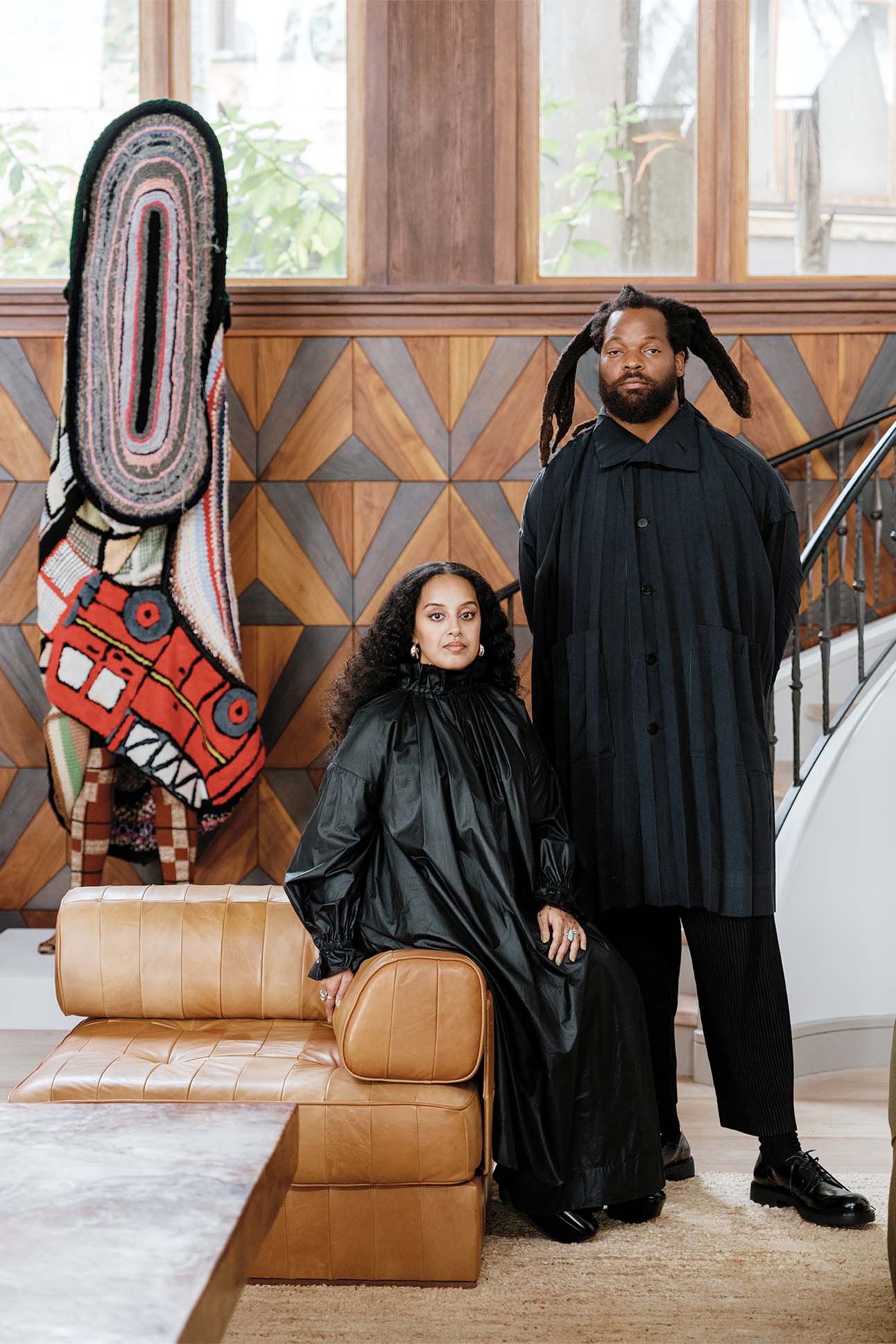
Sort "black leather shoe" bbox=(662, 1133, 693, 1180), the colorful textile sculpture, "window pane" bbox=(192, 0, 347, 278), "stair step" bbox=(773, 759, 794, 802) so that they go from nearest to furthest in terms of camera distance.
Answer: "black leather shoe" bbox=(662, 1133, 693, 1180) < the colorful textile sculpture < "stair step" bbox=(773, 759, 794, 802) < "window pane" bbox=(192, 0, 347, 278)

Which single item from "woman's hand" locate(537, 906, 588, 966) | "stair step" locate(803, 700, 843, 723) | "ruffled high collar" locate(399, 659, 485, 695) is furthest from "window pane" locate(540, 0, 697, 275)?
"woman's hand" locate(537, 906, 588, 966)

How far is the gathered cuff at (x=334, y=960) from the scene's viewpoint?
2.14 metres

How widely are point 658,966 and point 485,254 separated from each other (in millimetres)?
2859

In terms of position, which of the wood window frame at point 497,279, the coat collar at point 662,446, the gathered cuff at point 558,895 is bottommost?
the gathered cuff at point 558,895

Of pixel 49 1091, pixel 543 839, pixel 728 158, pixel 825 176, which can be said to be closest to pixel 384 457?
pixel 728 158

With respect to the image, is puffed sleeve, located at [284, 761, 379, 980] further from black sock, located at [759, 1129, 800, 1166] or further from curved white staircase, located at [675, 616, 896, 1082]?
curved white staircase, located at [675, 616, 896, 1082]

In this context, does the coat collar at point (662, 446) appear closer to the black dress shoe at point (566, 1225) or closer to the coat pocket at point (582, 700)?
the coat pocket at point (582, 700)

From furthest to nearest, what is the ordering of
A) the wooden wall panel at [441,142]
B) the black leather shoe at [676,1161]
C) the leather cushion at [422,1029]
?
1. the wooden wall panel at [441,142]
2. the black leather shoe at [676,1161]
3. the leather cushion at [422,1029]

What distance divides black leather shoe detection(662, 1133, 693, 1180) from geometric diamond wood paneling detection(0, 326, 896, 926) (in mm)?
2175

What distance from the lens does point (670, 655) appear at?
93.3 inches

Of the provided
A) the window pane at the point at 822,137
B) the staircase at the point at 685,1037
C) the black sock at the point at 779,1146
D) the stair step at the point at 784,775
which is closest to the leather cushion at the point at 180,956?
the black sock at the point at 779,1146

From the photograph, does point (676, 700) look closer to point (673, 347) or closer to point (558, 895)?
point (558, 895)

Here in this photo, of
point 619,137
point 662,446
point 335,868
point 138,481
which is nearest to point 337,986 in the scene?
point 335,868

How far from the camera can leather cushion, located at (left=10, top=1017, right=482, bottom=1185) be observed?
198cm
